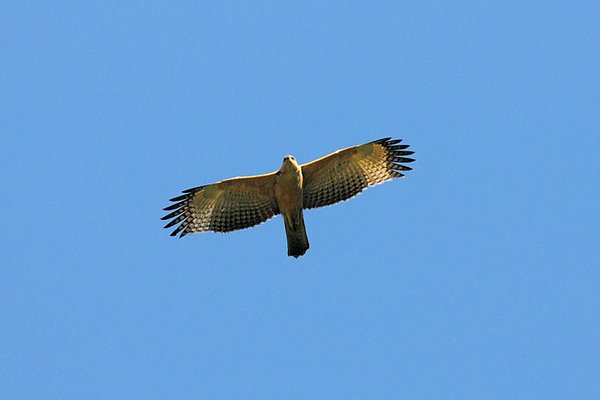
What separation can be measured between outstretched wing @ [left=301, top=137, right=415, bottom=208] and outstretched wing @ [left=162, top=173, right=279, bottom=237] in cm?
79

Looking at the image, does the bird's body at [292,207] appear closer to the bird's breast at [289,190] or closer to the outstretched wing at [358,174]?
the bird's breast at [289,190]

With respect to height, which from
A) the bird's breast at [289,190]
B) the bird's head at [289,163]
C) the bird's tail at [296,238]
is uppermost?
the bird's head at [289,163]

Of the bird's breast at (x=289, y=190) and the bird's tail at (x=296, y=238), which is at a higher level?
the bird's breast at (x=289, y=190)

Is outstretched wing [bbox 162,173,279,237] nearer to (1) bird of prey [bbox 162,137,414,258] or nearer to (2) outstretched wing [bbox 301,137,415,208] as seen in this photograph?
(1) bird of prey [bbox 162,137,414,258]

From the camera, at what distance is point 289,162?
12781 mm

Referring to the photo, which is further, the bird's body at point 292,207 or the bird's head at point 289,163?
the bird's body at point 292,207

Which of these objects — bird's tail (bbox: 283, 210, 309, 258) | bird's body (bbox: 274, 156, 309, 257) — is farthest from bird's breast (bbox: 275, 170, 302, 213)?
bird's tail (bbox: 283, 210, 309, 258)

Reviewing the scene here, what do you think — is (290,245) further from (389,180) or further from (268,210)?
(389,180)

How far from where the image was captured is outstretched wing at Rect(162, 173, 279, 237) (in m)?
13.5

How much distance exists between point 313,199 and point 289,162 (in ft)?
3.92

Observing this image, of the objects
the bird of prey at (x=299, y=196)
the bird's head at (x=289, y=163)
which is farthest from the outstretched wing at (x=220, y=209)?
the bird's head at (x=289, y=163)

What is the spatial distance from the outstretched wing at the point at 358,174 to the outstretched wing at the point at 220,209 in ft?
2.60

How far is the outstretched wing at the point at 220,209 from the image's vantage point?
13.5m

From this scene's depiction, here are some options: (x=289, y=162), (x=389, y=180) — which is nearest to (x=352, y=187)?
(x=389, y=180)
